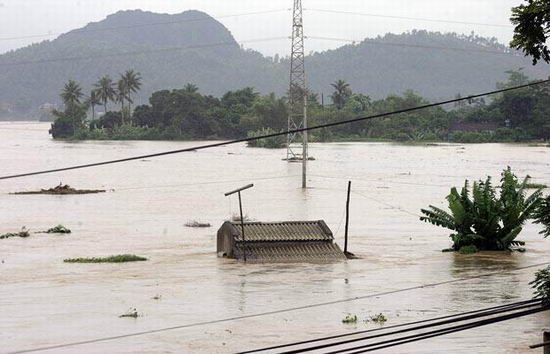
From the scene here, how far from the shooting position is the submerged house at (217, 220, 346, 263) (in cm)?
2692

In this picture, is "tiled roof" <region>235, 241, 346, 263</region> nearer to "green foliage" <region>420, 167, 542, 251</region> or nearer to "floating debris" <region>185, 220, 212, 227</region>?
"green foliage" <region>420, 167, 542, 251</region>

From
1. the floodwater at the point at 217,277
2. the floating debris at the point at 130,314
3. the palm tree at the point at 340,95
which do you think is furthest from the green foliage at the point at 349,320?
the palm tree at the point at 340,95

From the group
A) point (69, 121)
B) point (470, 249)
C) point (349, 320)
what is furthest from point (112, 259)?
point (69, 121)

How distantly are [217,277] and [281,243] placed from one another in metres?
2.92

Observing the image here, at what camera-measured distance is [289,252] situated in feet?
88.6

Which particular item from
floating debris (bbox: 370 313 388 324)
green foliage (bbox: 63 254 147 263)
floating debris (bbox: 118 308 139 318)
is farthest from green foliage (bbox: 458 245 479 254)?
floating debris (bbox: 118 308 139 318)

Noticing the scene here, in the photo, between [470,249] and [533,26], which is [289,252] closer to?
[470,249]

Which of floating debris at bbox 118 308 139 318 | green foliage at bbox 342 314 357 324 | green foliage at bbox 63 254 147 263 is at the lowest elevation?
green foliage at bbox 63 254 147 263

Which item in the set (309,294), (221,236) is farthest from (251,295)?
(221,236)

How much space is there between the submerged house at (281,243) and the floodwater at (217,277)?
514mm

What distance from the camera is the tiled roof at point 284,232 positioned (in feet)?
89.4

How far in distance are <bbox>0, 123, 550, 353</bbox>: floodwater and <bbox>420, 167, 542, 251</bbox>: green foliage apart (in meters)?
0.67

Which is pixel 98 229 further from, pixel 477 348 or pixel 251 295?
pixel 477 348

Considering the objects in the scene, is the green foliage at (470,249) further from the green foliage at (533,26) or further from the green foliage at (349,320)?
the green foliage at (533,26)
